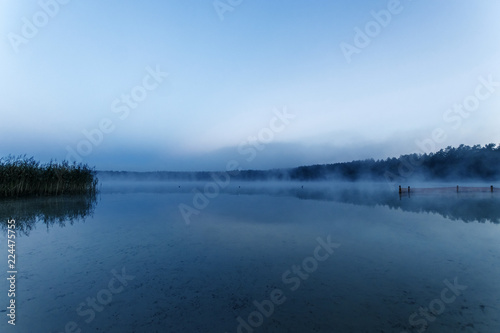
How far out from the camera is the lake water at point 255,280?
12.5 feet

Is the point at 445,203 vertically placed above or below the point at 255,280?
below

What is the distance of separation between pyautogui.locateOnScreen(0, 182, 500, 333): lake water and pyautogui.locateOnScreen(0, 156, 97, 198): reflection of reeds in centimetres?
1460

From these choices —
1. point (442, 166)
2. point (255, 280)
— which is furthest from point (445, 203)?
point (442, 166)

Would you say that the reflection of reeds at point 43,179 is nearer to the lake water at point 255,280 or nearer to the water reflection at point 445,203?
the lake water at point 255,280

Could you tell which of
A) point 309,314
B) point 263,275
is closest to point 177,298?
point 263,275

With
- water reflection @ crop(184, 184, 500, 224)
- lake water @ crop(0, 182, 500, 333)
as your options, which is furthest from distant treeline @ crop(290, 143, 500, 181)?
lake water @ crop(0, 182, 500, 333)

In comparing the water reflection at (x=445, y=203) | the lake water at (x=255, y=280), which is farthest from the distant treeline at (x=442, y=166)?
the lake water at (x=255, y=280)

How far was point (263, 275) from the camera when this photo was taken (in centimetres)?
568

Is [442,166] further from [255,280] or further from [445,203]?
[255,280]

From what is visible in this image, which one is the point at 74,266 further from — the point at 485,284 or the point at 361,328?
the point at 485,284

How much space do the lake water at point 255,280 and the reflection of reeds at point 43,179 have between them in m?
14.6

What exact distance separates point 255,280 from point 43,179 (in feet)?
88.1

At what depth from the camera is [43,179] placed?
23.1 metres

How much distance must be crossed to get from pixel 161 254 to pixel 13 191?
22167mm
